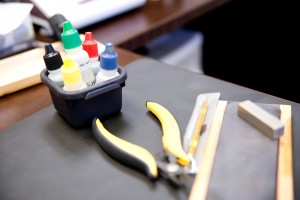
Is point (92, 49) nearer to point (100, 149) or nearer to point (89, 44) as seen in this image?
point (89, 44)

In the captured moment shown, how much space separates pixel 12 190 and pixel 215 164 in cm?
23

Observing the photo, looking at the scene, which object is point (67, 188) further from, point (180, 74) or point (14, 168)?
point (180, 74)

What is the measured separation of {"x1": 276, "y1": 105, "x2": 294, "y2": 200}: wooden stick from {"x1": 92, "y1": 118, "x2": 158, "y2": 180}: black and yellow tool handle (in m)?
0.13

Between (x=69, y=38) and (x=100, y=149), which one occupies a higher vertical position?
(x=69, y=38)

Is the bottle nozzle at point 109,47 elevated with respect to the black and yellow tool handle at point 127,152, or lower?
elevated

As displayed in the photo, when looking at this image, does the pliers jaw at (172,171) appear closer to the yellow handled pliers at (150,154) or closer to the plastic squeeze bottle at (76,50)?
the yellow handled pliers at (150,154)

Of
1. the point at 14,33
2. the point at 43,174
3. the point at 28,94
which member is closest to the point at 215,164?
the point at 43,174

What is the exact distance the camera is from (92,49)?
453mm

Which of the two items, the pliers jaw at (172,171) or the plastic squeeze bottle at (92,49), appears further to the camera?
the plastic squeeze bottle at (92,49)

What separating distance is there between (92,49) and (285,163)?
281mm

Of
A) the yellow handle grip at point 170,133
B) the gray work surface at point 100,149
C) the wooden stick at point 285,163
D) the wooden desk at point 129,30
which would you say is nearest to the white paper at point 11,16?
the wooden desk at point 129,30

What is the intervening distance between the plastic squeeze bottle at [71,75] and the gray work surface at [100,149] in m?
0.07

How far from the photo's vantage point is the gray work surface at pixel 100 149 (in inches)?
13.9

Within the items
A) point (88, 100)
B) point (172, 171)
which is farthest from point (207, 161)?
point (88, 100)
